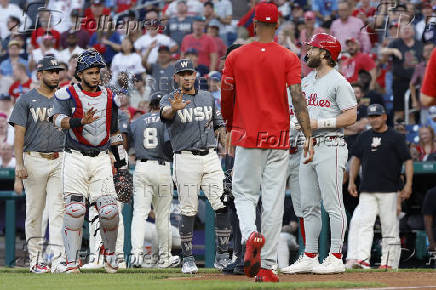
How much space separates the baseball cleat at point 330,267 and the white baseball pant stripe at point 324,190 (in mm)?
85

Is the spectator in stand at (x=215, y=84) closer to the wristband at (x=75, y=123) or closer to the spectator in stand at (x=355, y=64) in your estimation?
the spectator in stand at (x=355, y=64)

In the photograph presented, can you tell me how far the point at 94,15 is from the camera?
17.2 metres

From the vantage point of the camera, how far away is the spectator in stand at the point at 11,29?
669 inches

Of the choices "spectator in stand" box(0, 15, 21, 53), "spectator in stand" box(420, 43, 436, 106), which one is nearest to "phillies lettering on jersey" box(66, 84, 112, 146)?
"spectator in stand" box(420, 43, 436, 106)

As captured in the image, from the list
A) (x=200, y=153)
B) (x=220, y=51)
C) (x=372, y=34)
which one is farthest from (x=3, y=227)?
(x=372, y=34)

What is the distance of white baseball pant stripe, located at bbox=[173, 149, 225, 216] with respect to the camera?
9.44 m

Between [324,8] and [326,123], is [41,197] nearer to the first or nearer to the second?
[326,123]

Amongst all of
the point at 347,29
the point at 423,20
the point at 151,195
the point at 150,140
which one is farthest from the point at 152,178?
the point at 423,20

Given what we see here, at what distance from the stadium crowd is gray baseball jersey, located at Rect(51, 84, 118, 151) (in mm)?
4716

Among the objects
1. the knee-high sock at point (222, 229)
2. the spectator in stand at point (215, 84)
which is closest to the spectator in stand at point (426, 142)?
the spectator in stand at point (215, 84)

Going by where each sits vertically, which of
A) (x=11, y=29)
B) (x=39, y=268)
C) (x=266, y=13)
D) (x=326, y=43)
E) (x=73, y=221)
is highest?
(x=11, y=29)

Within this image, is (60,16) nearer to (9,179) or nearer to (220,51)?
(220,51)

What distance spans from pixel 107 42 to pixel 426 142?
6315 millimetres

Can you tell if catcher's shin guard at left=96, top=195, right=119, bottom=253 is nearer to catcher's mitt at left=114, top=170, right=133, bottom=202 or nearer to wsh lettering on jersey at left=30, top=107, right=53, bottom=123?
catcher's mitt at left=114, top=170, right=133, bottom=202
